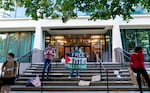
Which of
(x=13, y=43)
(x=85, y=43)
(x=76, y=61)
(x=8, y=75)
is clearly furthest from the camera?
(x=85, y=43)

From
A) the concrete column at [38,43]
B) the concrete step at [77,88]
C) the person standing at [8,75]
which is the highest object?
the concrete column at [38,43]

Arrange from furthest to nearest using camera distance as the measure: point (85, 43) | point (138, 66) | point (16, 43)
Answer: point (85, 43) → point (16, 43) → point (138, 66)

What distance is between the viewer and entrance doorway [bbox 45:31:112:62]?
24609mm

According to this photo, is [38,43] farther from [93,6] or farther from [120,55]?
[93,6]

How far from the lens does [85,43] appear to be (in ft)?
86.1

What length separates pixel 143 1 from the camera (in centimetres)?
912

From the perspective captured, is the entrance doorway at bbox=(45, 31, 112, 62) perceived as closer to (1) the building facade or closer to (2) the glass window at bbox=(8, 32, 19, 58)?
(1) the building facade

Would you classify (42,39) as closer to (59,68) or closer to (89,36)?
(89,36)

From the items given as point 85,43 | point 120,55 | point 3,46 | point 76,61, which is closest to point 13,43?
point 3,46

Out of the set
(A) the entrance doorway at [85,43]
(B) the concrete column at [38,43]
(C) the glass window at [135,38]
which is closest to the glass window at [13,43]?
(B) the concrete column at [38,43]

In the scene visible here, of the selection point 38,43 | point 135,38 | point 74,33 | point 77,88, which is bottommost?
point 77,88

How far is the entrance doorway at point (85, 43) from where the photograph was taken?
24609 mm

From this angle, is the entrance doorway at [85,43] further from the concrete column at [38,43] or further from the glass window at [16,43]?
the glass window at [16,43]

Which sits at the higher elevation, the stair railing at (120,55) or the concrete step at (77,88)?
the stair railing at (120,55)
